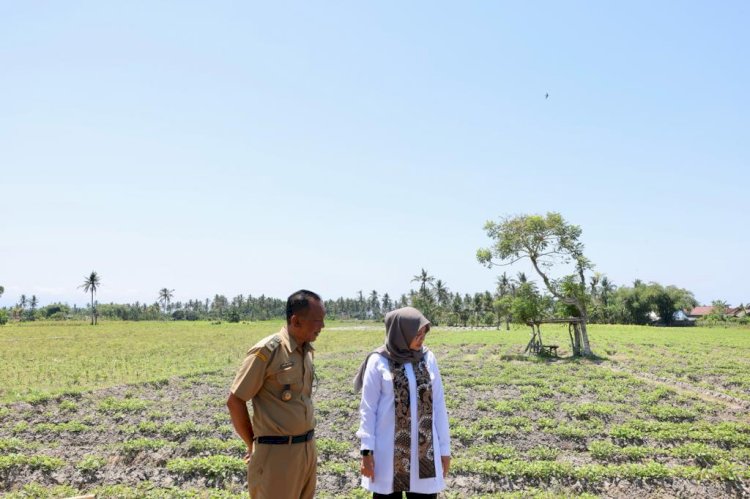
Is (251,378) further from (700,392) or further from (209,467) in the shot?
(700,392)

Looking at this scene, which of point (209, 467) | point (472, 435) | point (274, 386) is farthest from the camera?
point (472, 435)

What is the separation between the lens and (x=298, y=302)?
324 cm

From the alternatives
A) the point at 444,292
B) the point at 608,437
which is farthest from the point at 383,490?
the point at 444,292

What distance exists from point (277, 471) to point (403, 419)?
92 centimetres

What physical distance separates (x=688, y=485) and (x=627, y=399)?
5.60 m

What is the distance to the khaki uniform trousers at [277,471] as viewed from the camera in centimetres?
310

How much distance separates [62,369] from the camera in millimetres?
18906

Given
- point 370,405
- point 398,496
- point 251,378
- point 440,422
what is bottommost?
point 398,496

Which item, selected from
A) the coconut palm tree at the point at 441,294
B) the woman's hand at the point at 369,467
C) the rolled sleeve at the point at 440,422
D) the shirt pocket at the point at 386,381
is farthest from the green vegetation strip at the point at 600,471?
the coconut palm tree at the point at 441,294

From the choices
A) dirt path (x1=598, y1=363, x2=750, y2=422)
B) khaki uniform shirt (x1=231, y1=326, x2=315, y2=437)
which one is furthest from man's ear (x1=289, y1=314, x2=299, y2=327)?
dirt path (x1=598, y1=363, x2=750, y2=422)

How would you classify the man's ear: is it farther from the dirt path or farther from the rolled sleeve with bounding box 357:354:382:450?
the dirt path

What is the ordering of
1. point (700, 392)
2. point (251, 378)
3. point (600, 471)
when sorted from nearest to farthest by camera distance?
point (251, 378) < point (600, 471) < point (700, 392)

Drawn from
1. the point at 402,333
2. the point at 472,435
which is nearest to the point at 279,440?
the point at 402,333

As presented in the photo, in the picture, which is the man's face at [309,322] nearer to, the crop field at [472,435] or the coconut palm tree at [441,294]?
the crop field at [472,435]
